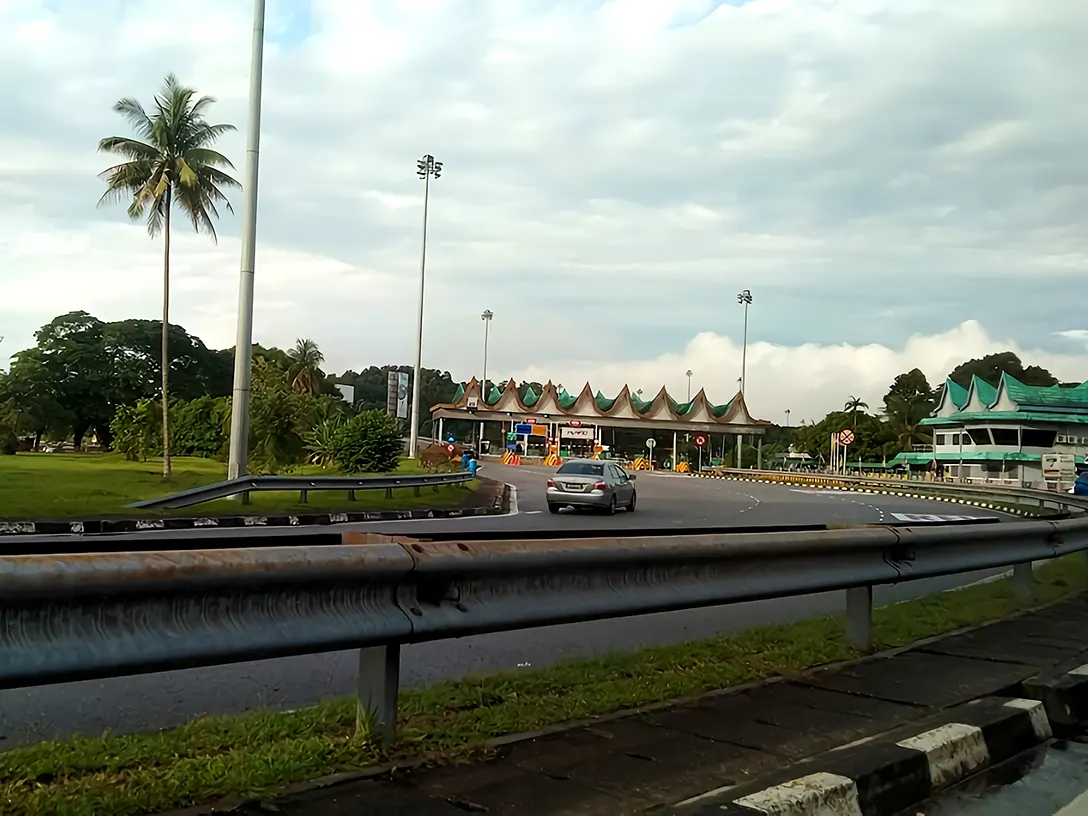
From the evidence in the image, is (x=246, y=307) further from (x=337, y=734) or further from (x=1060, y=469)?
(x=1060, y=469)

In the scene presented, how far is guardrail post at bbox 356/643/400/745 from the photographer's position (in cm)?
417

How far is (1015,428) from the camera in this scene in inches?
3246

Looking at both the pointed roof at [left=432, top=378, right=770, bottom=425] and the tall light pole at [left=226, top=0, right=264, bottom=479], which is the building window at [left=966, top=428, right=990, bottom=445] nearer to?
the pointed roof at [left=432, top=378, right=770, bottom=425]

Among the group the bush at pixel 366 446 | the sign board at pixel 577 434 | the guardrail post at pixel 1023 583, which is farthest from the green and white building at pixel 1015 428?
the guardrail post at pixel 1023 583

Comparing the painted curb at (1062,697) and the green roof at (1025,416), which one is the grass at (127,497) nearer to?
the painted curb at (1062,697)

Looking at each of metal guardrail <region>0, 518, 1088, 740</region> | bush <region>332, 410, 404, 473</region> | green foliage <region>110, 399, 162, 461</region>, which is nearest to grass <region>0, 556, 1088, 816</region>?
metal guardrail <region>0, 518, 1088, 740</region>

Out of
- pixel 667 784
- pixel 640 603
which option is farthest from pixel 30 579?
pixel 640 603

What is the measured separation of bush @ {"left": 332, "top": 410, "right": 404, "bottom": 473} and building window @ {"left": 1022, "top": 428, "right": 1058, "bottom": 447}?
224 feet

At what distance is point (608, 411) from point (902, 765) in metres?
97.2

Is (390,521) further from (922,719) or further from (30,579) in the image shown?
(30,579)

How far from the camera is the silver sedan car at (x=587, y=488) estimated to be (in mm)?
24516

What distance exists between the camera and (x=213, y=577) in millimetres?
3400

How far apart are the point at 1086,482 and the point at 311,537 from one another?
45421 millimetres

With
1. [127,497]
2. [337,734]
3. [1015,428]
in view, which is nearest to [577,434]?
[1015,428]
